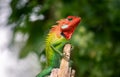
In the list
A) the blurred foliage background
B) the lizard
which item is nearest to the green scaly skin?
the lizard

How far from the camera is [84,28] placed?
4.82 m

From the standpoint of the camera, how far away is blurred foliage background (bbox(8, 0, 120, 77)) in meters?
4.13

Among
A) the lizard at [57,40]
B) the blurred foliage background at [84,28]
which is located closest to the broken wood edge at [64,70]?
the lizard at [57,40]

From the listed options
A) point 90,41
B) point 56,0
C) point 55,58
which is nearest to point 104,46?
point 90,41

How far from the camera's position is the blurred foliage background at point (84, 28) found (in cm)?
413

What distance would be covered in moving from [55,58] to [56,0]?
2.02 m

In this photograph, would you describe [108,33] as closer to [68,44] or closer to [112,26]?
[112,26]

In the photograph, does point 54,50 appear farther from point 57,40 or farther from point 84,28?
point 84,28

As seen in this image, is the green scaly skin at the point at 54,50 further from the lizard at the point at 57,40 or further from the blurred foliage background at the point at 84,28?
the blurred foliage background at the point at 84,28

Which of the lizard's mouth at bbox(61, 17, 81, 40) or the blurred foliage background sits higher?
the blurred foliage background

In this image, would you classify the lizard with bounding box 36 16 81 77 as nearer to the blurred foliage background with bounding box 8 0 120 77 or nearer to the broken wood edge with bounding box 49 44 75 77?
the broken wood edge with bounding box 49 44 75 77

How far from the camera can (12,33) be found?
14.4 ft

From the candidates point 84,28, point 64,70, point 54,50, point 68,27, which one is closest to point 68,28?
point 68,27

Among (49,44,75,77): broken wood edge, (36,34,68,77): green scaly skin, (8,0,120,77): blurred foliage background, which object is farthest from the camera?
(8,0,120,77): blurred foliage background
